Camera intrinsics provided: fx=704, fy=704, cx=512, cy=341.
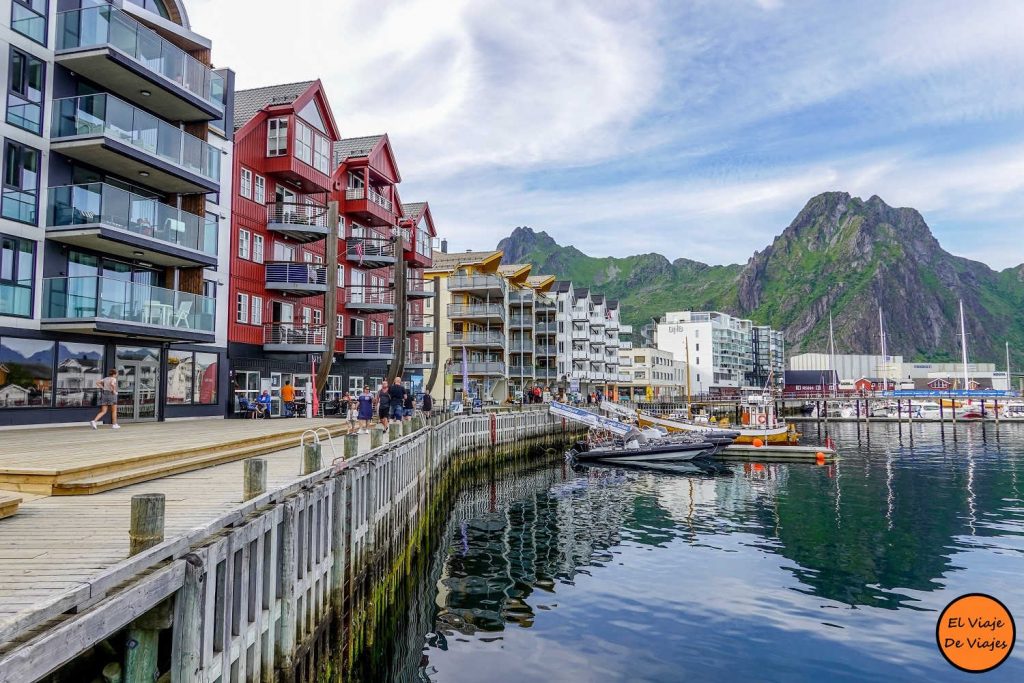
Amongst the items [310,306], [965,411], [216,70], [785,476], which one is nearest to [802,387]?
[965,411]

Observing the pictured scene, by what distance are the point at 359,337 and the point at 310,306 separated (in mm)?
4560

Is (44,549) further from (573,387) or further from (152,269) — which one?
(573,387)

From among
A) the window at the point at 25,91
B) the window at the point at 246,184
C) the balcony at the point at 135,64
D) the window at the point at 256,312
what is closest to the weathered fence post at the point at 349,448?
the window at the point at 25,91

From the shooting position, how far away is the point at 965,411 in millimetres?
92688

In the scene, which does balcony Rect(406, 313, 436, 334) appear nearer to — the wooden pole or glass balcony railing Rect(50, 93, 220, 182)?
glass balcony railing Rect(50, 93, 220, 182)

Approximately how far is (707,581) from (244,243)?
28.6 meters

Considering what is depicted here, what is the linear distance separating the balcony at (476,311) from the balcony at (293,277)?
32.4m

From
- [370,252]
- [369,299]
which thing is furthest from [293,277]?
[370,252]

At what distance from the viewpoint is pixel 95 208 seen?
23.6m

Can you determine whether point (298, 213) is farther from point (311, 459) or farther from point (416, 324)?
point (311, 459)

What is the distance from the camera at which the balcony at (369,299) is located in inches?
1837

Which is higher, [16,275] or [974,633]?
[16,275]

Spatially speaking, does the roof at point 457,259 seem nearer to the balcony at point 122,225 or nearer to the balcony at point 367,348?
the balcony at point 367,348

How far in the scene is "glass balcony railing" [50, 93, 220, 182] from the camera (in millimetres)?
23641
